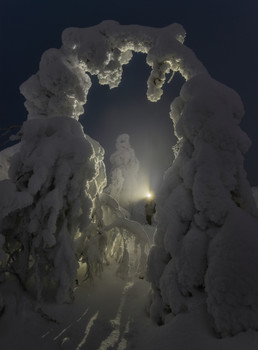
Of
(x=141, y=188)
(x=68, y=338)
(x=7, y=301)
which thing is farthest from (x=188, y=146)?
(x=141, y=188)

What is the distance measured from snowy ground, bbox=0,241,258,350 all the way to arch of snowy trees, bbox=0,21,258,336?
0.82 feet

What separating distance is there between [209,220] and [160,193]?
1.19 metres

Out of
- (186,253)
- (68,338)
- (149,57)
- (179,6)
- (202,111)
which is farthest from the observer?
(179,6)

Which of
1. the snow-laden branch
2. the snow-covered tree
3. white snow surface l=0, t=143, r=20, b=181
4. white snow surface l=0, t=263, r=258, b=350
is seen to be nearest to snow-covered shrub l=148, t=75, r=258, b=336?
white snow surface l=0, t=263, r=258, b=350

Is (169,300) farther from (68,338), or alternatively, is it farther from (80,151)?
(80,151)

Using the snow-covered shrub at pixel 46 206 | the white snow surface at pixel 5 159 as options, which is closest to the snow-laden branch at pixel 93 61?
the snow-covered shrub at pixel 46 206

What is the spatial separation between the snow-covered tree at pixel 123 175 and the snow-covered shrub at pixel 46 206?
14139 mm

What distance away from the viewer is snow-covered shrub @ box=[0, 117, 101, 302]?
438cm

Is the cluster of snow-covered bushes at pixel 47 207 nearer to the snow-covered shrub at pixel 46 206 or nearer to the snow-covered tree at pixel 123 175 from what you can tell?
the snow-covered shrub at pixel 46 206

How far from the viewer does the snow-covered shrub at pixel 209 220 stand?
260 cm

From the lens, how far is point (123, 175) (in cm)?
1980

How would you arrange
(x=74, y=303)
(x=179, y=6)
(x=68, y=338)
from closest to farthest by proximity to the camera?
(x=68, y=338) → (x=74, y=303) → (x=179, y=6)

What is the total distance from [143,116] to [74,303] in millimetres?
72330

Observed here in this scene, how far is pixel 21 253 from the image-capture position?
4477 mm
